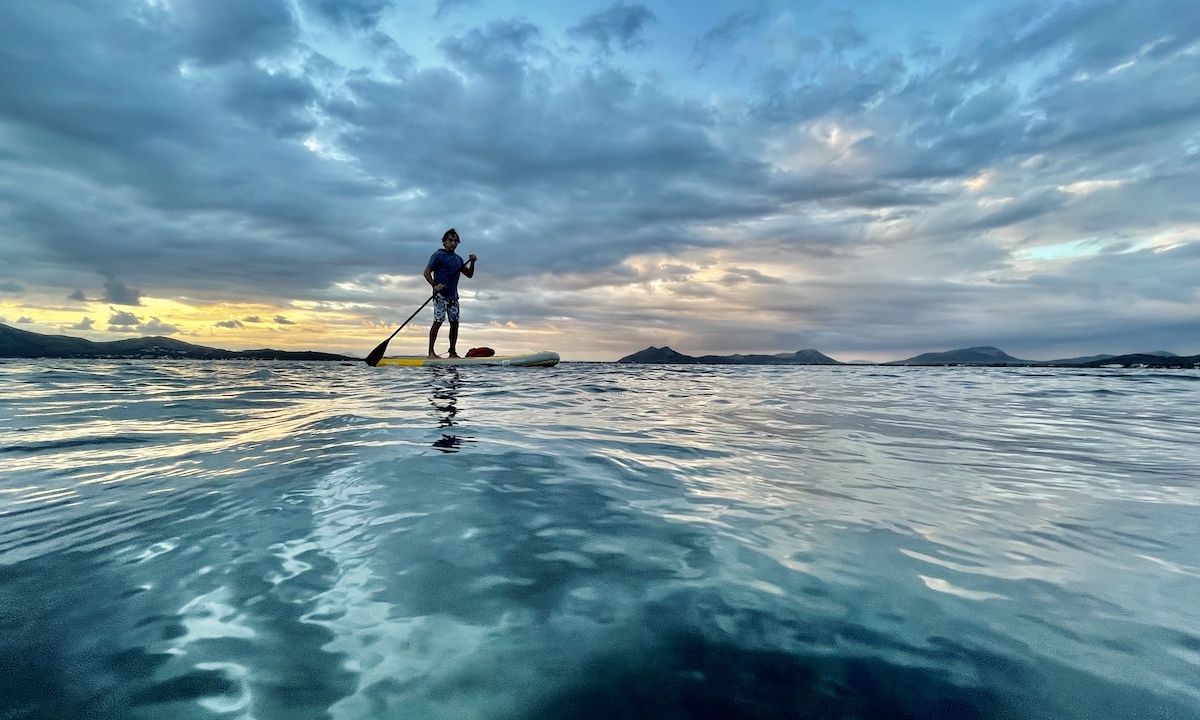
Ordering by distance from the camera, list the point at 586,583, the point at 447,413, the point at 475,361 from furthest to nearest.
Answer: the point at 475,361 → the point at 447,413 → the point at 586,583

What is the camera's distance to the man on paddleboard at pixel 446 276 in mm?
15734

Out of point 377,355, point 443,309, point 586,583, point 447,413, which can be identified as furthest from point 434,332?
point 586,583

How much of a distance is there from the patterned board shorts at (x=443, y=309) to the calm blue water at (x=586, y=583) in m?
12.3

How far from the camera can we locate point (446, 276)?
52.5 ft

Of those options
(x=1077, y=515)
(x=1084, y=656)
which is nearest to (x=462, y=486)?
(x=1084, y=656)

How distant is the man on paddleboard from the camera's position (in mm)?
15734

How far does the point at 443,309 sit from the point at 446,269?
126 centimetres

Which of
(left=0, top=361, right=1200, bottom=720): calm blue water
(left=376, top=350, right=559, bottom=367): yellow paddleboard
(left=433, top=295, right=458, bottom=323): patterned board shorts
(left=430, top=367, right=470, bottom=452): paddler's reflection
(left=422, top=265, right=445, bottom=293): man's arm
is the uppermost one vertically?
(left=422, top=265, right=445, bottom=293): man's arm

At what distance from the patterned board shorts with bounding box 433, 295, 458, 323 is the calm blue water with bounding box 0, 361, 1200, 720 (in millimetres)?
12348

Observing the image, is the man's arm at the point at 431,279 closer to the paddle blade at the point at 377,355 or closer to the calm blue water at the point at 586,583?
the paddle blade at the point at 377,355

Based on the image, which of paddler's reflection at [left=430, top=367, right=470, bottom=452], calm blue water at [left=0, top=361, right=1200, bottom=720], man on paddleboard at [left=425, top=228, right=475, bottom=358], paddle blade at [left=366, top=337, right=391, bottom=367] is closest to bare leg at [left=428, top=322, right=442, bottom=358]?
man on paddleboard at [left=425, top=228, right=475, bottom=358]

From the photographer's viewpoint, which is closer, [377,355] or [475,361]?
[475,361]

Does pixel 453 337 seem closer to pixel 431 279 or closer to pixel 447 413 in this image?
pixel 431 279

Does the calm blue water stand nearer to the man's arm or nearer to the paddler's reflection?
the paddler's reflection
